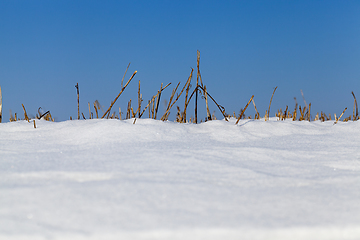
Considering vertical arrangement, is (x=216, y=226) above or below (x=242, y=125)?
below

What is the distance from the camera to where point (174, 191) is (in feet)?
2.55

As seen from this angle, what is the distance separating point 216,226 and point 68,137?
1.20 metres

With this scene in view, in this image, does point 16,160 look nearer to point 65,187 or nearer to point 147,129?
point 65,187

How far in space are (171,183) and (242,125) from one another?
1302mm

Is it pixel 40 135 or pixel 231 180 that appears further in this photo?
pixel 40 135

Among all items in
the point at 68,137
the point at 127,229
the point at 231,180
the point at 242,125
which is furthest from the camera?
the point at 242,125

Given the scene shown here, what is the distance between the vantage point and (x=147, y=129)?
166 centimetres

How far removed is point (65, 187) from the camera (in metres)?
0.80

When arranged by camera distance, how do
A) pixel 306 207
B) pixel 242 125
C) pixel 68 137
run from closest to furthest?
pixel 306 207, pixel 68 137, pixel 242 125

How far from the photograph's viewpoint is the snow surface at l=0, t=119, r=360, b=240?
62 cm

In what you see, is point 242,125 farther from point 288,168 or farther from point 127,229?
point 127,229

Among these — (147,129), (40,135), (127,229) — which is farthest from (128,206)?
(40,135)

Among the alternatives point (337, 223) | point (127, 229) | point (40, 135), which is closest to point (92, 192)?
point (127, 229)

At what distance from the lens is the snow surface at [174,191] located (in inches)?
24.6
